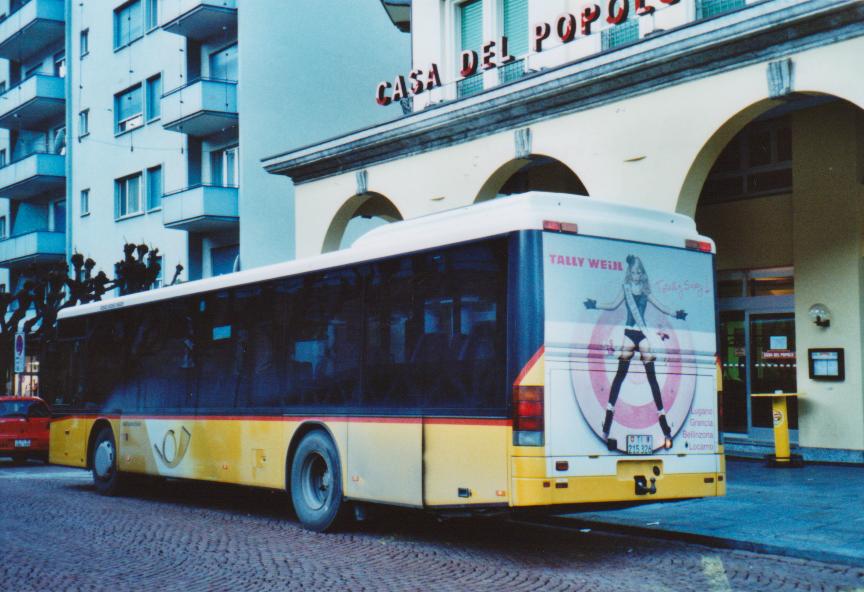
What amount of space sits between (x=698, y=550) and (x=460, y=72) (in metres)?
12.0

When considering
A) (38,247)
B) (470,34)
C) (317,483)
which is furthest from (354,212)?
(38,247)

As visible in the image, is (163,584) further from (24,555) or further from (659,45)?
(659,45)

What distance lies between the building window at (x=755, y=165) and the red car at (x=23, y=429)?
13170 millimetres

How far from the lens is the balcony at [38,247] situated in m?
41.2

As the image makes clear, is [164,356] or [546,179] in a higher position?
[546,179]

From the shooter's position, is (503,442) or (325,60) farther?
(325,60)

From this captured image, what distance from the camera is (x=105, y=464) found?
16.1m

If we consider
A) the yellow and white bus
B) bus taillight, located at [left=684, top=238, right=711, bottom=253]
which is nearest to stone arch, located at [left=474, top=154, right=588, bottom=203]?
the yellow and white bus

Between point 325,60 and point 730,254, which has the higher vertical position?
point 325,60

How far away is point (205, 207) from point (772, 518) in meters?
22.3

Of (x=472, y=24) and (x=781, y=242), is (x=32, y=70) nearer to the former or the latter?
(x=472, y=24)

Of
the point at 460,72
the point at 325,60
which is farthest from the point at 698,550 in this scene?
the point at 325,60

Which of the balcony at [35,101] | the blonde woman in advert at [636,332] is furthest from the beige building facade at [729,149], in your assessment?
the balcony at [35,101]

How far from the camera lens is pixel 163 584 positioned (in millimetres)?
8477
